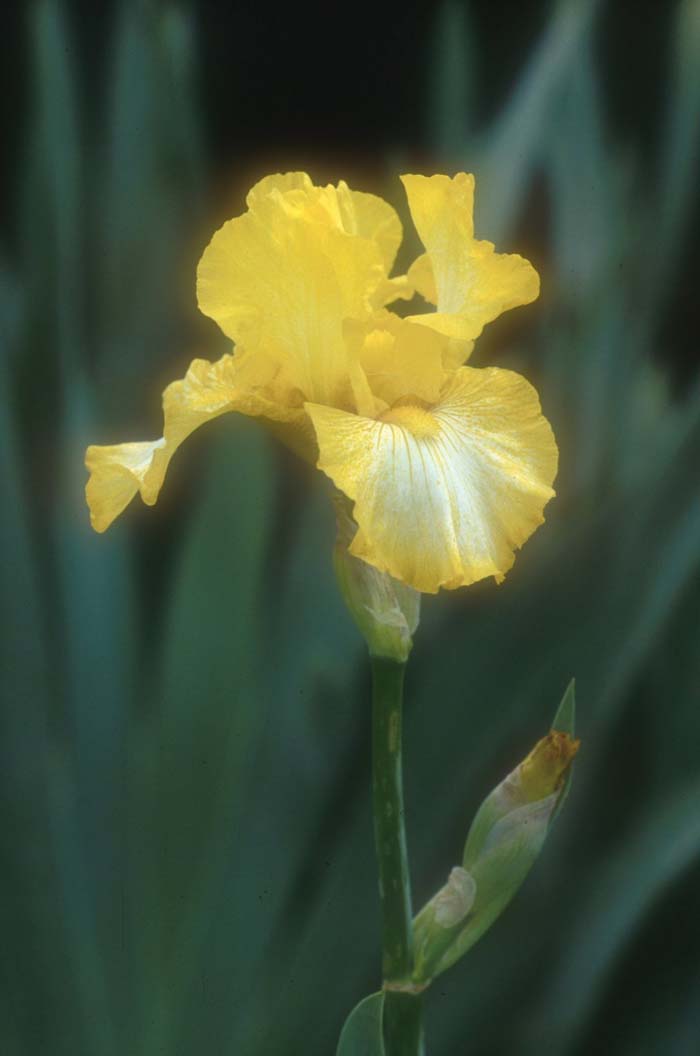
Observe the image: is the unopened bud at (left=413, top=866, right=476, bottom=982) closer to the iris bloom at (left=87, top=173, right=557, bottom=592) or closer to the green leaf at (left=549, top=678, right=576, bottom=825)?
the green leaf at (left=549, top=678, right=576, bottom=825)

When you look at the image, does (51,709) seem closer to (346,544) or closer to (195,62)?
(346,544)

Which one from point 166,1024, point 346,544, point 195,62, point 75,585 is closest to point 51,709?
point 75,585

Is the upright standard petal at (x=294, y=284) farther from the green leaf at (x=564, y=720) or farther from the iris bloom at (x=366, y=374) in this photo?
the green leaf at (x=564, y=720)

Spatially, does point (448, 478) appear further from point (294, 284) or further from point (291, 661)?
point (291, 661)

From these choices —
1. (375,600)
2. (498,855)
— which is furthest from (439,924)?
(375,600)

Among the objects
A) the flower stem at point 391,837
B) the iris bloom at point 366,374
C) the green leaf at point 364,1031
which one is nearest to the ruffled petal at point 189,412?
the iris bloom at point 366,374

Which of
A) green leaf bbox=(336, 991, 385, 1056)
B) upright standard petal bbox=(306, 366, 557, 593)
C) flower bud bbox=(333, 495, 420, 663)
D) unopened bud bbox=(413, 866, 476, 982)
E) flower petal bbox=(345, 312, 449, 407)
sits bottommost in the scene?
green leaf bbox=(336, 991, 385, 1056)

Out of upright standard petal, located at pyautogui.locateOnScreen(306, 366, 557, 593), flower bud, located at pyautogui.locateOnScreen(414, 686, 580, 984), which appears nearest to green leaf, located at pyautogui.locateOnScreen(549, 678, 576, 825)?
flower bud, located at pyautogui.locateOnScreen(414, 686, 580, 984)
